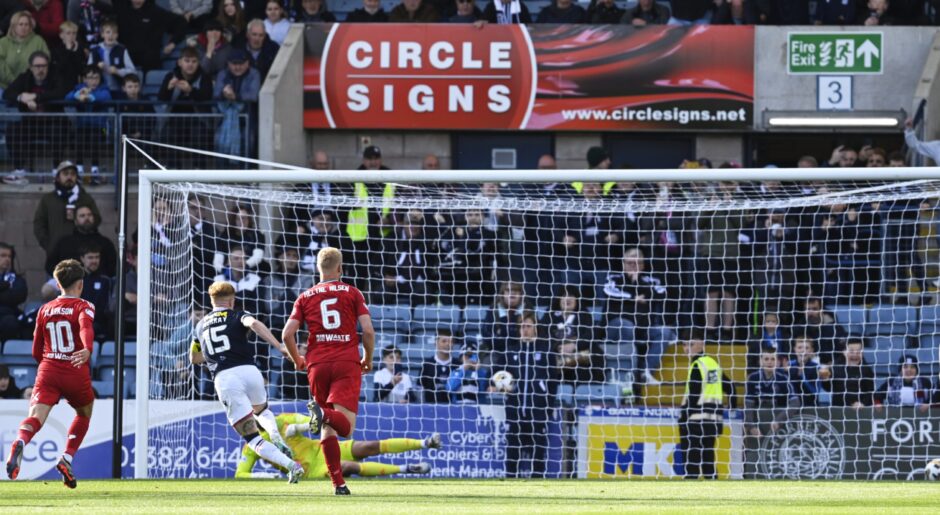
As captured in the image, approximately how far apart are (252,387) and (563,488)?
2.50 meters

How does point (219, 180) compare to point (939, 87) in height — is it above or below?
below

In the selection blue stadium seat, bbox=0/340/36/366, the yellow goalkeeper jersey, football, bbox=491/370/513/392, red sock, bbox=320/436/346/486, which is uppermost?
blue stadium seat, bbox=0/340/36/366

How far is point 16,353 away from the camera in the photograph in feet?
53.1

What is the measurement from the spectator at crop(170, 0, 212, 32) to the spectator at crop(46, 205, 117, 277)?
3700 millimetres

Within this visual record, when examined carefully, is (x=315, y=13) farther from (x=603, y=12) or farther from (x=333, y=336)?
(x=333, y=336)

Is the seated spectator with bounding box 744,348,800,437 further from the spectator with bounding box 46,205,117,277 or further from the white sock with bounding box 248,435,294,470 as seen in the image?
the spectator with bounding box 46,205,117,277

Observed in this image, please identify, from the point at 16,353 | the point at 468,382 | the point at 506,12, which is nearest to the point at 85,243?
the point at 16,353

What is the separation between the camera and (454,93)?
18719 mm

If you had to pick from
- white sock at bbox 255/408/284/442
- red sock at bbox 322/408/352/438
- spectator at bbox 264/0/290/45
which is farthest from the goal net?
red sock at bbox 322/408/352/438

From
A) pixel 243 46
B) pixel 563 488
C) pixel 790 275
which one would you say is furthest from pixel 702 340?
pixel 243 46

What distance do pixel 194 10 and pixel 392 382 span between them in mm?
6684

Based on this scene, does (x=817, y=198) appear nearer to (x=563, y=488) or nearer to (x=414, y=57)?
(x=563, y=488)

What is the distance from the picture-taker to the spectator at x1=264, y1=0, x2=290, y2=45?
18875 mm

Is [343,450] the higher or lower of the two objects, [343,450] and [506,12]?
the lower
